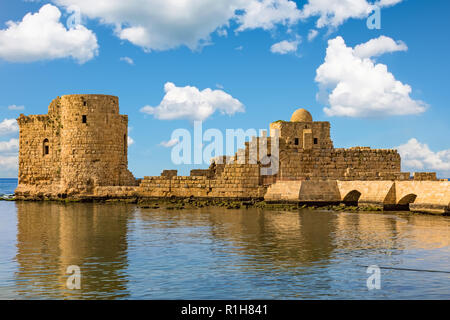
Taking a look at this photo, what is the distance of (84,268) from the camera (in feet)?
29.1

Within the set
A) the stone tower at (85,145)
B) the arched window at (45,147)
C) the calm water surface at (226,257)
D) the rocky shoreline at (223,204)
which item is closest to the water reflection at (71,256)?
the calm water surface at (226,257)

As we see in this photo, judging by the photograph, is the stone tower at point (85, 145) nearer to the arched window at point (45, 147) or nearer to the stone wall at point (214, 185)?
the arched window at point (45, 147)

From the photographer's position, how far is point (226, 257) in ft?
32.4

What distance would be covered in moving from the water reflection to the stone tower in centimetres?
958

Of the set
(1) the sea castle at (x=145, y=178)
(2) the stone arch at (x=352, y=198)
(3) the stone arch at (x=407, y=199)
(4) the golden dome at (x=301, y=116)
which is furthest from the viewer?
(4) the golden dome at (x=301, y=116)

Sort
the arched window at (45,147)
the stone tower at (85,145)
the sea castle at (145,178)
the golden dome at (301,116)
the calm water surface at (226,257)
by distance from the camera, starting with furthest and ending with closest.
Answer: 1. the golden dome at (301,116)
2. the arched window at (45,147)
3. the stone tower at (85,145)
4. the sea castle at (145,178)
5. the calm water surface at (226,257)

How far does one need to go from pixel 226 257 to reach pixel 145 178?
56.9ft

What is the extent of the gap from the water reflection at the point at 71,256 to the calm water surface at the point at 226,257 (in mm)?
20

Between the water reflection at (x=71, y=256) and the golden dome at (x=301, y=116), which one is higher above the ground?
the golden dome at (x=301, y=116)

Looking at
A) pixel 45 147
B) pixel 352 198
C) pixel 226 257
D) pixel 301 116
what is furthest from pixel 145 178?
pixel 226 257

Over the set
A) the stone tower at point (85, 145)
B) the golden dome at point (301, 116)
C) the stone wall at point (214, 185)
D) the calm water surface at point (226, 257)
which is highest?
the golden dome at point (301, 116)

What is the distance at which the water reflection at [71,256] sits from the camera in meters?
7.34

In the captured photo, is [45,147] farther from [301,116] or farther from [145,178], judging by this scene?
[301,116]
